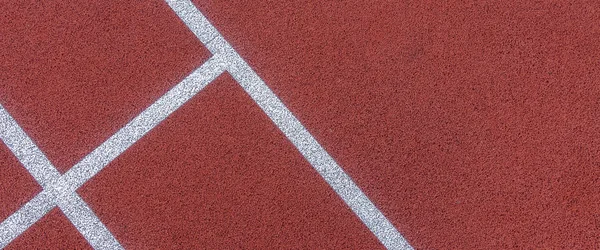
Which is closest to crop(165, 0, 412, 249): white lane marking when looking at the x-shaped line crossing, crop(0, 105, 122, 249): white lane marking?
the x-shaped line crossing

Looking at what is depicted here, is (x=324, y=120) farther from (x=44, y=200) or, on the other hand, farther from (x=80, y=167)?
(x=44, y=200)

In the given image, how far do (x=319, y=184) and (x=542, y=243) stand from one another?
3.80ft

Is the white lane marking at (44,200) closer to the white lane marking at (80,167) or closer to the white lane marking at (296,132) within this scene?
the white lane marking at (80,167)

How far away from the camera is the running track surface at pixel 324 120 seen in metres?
2.79

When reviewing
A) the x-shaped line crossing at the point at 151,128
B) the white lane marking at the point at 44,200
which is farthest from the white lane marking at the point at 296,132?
the white lane marking at the point at 44,200

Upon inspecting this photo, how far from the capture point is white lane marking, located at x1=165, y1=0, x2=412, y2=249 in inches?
111

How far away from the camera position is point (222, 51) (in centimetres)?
291

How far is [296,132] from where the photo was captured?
2.85 m

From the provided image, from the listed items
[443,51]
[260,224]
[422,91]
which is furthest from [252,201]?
[443,51]

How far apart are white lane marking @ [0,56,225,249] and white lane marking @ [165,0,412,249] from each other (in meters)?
0.17

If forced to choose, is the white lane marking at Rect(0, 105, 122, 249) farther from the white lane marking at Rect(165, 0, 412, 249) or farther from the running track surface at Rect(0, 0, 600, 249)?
the white lane marking at Rect(165, 0, 412, 249)

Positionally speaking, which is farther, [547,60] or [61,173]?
[547,60]

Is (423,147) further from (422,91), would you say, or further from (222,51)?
(222,51)

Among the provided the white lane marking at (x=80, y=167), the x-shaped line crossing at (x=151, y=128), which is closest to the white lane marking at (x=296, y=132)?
the x-shaped line crossing at (x=151, y=128)
